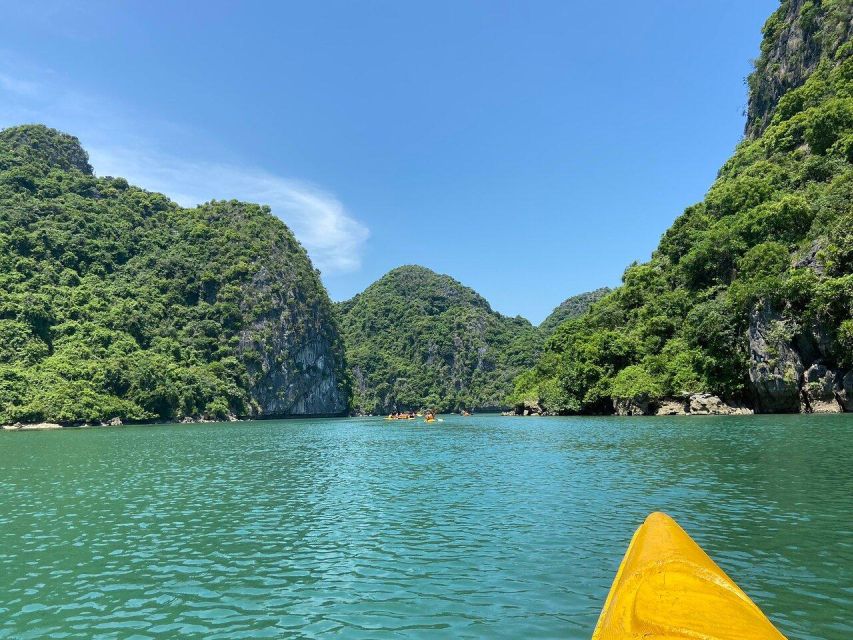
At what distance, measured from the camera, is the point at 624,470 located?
2136 centimetres

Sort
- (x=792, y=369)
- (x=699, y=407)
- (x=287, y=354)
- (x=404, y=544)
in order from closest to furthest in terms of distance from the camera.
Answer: (x=404, y=544) → (x=792, y=369) → (x=699, y=407) → (x=287, y=354)

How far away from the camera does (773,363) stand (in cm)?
5122

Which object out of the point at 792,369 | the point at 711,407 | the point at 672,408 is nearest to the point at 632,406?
the point at 672,408

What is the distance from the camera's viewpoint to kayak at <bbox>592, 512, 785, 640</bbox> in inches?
203

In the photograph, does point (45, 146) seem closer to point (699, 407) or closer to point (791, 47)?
point (699, 407)

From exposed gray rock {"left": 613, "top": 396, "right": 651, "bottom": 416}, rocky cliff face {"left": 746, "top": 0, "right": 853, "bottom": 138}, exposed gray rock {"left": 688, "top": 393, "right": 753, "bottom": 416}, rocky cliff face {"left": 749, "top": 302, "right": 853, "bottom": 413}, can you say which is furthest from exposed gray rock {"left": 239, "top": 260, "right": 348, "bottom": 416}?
rocky cliff face {"left": 746, "top": 0, "right": 853, "bottom": 138}

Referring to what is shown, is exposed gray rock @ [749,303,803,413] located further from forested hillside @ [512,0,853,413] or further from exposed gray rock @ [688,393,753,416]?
exposed gray rock @ [688,393,753,416]

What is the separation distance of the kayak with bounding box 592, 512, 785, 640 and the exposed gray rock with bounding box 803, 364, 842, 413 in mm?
52068

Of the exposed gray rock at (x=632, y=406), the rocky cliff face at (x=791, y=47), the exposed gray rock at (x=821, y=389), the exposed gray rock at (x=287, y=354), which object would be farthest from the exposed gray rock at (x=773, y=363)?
the exposed gray rock at (x=287, y=354)

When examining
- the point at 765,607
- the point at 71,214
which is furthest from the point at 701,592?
the point at 71,214

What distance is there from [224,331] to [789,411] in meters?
125

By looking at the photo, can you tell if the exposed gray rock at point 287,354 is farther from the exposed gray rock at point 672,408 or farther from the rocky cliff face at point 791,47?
the rocky cliff face at point 791,47

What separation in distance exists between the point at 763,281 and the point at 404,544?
53.2 metres

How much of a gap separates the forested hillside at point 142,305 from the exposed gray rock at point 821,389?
9920 centimetres
